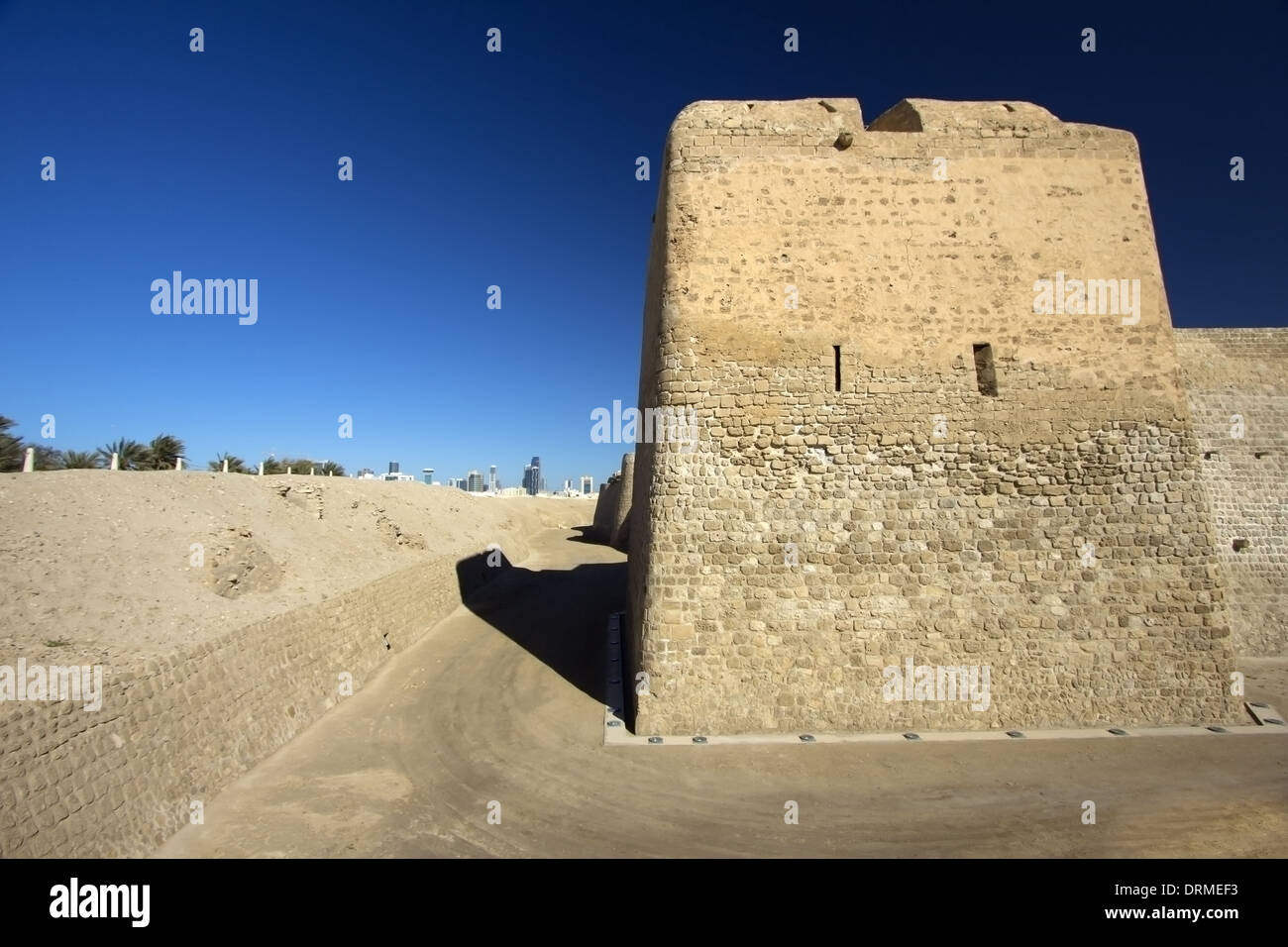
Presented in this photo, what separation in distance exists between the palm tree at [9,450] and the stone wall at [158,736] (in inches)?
398

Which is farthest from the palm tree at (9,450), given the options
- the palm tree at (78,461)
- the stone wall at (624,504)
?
the stone wall at (624,504)

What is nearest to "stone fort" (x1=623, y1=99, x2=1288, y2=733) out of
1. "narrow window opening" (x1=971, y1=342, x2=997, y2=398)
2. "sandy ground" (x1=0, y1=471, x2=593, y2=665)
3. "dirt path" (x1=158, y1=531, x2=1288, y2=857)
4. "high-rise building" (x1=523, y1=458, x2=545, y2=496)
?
"narrow window opening" (x1=971, y1=342, x2=997, y2=398)

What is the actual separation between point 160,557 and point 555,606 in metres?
8.09

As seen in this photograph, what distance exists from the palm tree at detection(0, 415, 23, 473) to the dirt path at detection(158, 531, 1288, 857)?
448 inches

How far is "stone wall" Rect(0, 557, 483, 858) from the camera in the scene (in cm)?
424

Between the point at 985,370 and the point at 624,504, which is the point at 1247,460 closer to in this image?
the point at 985,370

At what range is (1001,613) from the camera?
24.6 feet

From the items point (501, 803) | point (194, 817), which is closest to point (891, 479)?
point (501, 803)

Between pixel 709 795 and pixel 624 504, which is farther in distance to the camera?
pixel 624 504

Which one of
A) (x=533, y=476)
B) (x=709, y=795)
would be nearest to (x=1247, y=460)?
(x=709, y=795)

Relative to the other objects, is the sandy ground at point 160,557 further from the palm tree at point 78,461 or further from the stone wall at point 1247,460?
the stone wall at point 1247,460

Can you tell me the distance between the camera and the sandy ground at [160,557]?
609 cm

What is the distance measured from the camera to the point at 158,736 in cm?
538

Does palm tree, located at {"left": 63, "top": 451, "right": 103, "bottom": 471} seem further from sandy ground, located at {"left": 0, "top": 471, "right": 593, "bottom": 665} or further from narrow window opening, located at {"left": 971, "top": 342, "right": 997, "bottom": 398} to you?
narrow window opening, located at {"left": 971, "top": 342, "right": 997, "bottom": 398}
